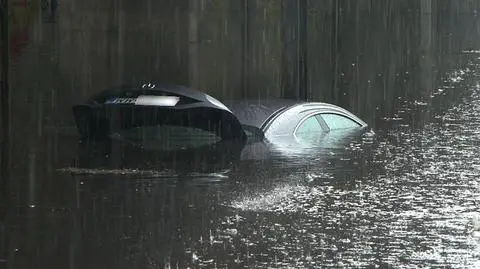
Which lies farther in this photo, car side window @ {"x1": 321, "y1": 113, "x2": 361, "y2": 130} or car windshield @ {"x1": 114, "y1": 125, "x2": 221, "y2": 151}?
car side window @ {"x1": 321, "y1": 113, "x2": 361, "y2": 130}

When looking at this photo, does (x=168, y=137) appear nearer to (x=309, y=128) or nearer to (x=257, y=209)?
(x=309, y=128)

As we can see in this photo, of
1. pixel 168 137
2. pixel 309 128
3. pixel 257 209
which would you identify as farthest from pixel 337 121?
pixel 257 209

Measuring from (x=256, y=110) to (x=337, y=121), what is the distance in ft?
4.81

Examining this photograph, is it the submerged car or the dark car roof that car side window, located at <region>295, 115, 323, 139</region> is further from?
the dark car roof

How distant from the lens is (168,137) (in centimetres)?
1402

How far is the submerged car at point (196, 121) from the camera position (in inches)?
488

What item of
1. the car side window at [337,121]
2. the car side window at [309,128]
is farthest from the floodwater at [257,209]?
the car side window at [309,128]

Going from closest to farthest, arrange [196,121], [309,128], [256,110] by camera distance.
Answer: [196,121], [256,110], [309,128]

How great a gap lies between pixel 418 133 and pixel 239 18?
28746mm

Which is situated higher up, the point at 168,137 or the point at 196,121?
the point at 196,121

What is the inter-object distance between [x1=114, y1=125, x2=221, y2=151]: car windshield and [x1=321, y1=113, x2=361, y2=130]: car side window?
1.79 metres

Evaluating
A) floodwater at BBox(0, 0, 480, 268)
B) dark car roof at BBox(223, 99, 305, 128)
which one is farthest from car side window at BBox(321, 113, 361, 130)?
dark car roof at BBox(223, 99, 305, 128)

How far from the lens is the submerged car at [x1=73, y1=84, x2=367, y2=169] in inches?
488

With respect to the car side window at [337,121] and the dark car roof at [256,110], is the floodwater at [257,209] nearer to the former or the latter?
the car side window at [337,121]
